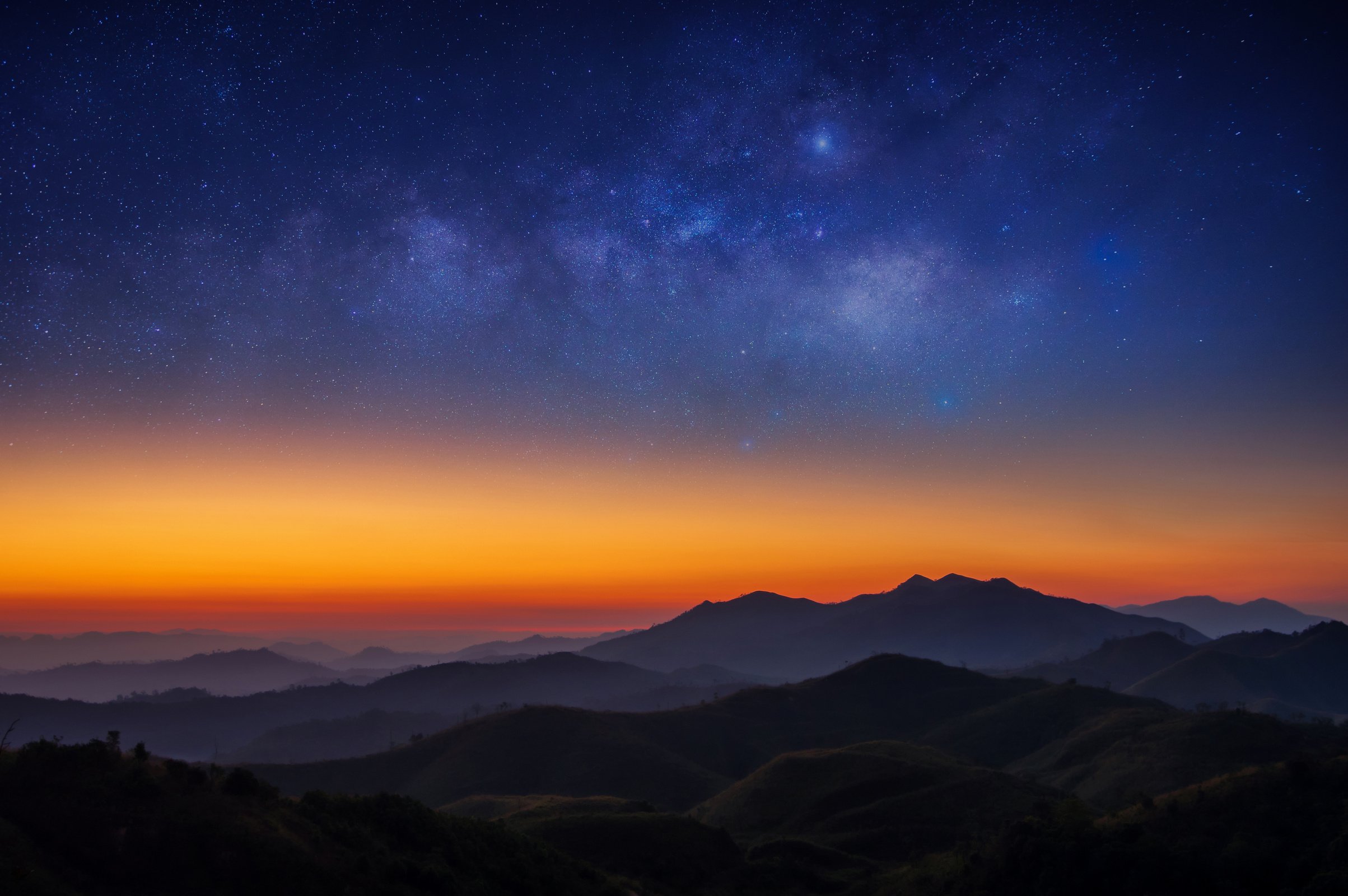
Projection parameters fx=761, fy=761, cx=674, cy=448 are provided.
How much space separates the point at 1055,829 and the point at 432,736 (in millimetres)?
119444

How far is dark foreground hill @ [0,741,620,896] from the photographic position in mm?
29391

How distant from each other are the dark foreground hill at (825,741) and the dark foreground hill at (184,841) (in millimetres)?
72068

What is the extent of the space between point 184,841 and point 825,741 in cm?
12582

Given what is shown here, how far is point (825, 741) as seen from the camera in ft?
463

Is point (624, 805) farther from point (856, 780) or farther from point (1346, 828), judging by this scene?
point (1346, 828)

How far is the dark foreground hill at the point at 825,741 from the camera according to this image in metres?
90.8

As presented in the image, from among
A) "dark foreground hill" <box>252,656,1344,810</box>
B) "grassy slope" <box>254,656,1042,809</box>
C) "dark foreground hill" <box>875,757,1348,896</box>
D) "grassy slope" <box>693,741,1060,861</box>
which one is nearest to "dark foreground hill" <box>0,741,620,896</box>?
"dark foreground hill" <box>875,757,1348,896</box>

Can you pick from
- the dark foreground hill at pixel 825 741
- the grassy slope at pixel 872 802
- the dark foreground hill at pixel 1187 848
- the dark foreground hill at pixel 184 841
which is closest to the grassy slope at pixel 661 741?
the dark foreground hill at pixel 825 741

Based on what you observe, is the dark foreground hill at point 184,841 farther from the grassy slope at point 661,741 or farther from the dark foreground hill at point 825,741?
the dark foreground hill at point 825,741

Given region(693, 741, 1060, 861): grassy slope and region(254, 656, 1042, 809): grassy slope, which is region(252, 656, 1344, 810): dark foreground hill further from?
region(693, 741, 1060, 861): grassy slope

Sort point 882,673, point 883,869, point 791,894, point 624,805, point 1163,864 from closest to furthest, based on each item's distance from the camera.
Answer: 1. point 1163,864
2. point 791,894
3. point 883,869
4. point 624,805
5. point 882,673

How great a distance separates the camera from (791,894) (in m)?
52.0

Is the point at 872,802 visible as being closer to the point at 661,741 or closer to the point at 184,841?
the point at 661,741

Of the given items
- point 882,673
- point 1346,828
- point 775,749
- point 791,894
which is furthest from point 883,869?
point 882,673
